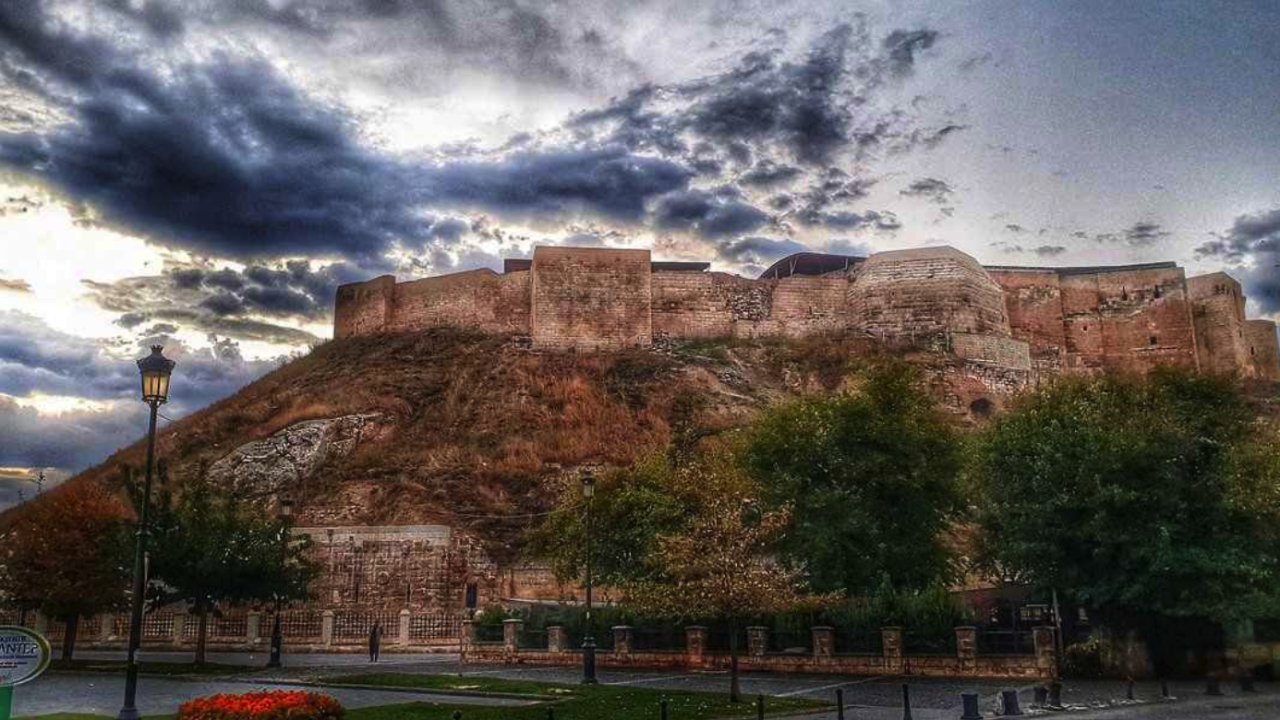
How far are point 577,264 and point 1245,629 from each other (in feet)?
129

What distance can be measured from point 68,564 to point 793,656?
57.0ft

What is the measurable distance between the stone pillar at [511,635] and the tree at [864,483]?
7230 mm

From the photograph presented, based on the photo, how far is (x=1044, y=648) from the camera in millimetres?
19891

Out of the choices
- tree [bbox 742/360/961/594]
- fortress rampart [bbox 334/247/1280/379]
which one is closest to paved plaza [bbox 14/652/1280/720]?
tree [bbox 742/360/961/594]

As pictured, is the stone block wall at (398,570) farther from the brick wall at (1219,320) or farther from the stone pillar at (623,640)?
the brick wall at (1219,320)

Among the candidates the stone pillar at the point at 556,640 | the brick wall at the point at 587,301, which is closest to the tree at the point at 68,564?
the stone pillar at the point at 556,640

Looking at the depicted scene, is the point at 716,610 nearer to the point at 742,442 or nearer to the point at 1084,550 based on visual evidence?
the point at 1084,550

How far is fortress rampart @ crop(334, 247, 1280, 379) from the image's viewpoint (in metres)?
54.5

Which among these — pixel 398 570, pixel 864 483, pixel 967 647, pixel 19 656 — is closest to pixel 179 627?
pixel 398 570

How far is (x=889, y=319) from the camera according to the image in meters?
55.7

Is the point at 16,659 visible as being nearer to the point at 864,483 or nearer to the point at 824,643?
the point at 824,643

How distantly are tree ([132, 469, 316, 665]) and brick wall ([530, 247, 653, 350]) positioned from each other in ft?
94.0

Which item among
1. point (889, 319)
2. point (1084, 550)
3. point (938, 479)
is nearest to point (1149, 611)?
point (1084, 550)

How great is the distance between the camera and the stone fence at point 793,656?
20.3 metres
